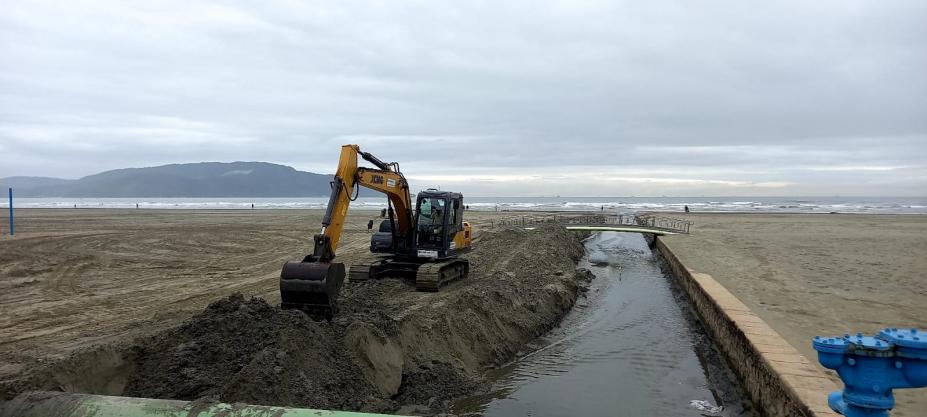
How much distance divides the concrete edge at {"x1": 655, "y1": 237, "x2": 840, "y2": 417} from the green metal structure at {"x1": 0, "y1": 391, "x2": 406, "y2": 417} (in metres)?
4.58

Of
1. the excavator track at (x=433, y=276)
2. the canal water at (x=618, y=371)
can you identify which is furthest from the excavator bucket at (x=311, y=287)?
the excavator track at (x=433, y=276)

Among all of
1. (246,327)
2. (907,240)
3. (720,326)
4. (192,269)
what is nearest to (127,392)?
(246,327)

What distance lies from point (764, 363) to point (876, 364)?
4.29 metres

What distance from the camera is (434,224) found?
1348 cm

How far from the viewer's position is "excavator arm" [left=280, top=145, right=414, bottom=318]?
796 cm

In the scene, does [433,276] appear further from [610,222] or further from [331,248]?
[610,222]

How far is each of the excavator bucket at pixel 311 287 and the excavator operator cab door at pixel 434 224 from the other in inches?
202

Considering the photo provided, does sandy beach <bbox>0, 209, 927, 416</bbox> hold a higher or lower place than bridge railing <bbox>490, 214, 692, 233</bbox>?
lower

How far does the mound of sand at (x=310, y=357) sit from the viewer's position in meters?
5.76

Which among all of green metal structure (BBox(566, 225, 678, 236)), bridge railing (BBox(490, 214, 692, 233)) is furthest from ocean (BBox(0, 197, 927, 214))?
green metal structure (BBox(566, 225, 678, 236))

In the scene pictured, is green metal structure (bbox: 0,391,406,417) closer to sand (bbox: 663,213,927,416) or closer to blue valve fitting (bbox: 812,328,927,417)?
blue valve fitting (bbox: 812,328,927,417)

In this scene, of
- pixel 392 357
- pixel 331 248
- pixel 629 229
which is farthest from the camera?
pixel 629 229

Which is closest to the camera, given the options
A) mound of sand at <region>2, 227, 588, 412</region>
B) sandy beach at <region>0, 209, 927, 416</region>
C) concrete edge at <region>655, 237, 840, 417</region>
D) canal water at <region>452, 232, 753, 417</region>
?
concrete edge at <region>655, 237, 840, 417</region>

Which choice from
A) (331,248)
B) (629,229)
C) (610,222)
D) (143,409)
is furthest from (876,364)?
(610,222)
